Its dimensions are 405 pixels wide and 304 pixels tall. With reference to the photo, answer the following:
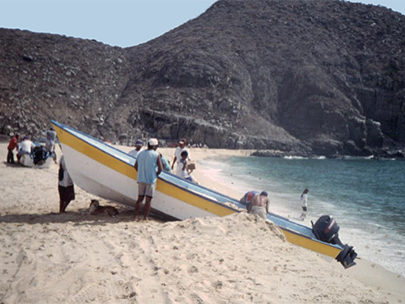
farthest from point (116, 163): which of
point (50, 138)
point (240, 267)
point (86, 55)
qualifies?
point (86, 55)

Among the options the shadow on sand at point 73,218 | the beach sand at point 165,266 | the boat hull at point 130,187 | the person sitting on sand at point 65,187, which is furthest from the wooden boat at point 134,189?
the beach sand at point 165,266

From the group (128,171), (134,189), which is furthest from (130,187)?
(128,171)

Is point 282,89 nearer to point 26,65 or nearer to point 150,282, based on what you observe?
point 26,65

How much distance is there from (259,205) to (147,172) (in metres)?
2.18

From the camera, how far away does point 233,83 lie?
209 ft

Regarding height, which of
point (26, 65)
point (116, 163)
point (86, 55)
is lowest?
point (116, 163)

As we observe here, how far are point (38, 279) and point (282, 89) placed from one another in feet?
228

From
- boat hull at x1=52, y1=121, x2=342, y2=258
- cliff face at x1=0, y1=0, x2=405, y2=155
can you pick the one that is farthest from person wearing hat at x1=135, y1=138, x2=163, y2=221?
cliff face at x1=0, y1=0, x2=405, y2=155

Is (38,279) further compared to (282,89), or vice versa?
(282,89)

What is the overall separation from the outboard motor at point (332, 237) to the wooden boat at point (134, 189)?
0.06 ft

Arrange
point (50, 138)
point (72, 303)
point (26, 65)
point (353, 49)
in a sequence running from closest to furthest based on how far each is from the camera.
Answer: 1. point (72, 303)
2. point (50, 138)
3. point (26, 65)
4. point (353, 49)

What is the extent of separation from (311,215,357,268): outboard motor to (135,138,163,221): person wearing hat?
11.2ft

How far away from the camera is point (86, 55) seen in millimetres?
65812

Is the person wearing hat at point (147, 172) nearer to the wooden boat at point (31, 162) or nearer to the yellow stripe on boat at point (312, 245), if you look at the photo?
the yellow stripe on boat at point (312, 245)
